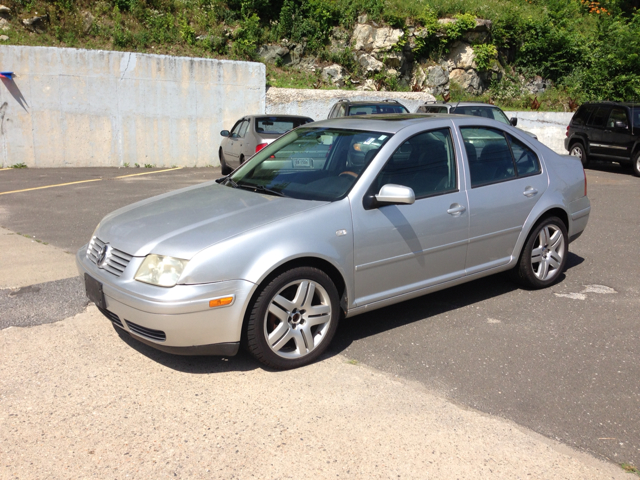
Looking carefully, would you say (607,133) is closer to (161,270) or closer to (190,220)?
(190,220)

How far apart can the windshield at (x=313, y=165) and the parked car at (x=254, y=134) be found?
740 centimetres

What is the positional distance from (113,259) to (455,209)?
259 centimetres

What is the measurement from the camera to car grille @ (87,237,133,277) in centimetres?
392

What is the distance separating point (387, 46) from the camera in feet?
78.9

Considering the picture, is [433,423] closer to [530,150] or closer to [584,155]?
[530,150]

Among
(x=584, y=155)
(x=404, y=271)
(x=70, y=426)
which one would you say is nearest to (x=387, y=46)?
(x=584, y=155)

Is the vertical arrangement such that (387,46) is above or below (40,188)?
above

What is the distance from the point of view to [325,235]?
406cm

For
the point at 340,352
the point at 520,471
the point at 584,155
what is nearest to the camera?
the point at 520,471

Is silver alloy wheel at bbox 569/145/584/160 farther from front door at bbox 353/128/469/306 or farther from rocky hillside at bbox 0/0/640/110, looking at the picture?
front door at bbox 353/128/469/306

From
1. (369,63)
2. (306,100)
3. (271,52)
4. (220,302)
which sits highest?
(271,52)

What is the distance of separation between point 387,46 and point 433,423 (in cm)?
2248

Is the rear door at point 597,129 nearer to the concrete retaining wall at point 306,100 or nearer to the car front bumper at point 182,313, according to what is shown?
the concrete retaining wall at point 306,100

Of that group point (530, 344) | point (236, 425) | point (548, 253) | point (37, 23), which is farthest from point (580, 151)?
point (37, 23)
